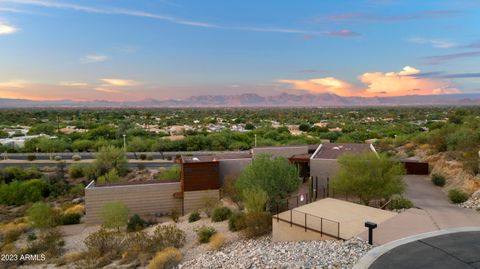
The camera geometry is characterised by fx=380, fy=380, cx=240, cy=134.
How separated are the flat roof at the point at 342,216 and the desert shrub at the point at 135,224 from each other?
11915 millimetres

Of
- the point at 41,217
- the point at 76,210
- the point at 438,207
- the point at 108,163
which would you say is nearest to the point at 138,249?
the point at 41,217

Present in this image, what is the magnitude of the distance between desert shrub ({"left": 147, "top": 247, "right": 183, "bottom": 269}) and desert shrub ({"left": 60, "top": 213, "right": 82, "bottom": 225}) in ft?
45.0

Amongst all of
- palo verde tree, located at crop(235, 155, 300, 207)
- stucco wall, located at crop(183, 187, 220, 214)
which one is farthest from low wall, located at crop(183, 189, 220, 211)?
palo verde tree, located at crop(235, 155, 300, 207)

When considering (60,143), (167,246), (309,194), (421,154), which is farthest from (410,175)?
(60,143)

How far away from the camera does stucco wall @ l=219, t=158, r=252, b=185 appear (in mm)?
31766

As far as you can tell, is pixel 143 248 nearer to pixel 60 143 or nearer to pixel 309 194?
pixel 309 194

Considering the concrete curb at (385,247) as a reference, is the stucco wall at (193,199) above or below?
below

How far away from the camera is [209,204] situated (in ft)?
95.1

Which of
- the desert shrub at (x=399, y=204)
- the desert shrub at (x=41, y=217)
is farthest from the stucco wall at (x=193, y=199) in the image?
the desert shrub at (x=399, y=204)

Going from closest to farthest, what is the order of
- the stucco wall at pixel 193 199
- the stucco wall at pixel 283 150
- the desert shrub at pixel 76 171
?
1. the stucco wall at pixel 193 199
2. the stucco wall at pixel 283 150
3. the desert shrub at pixel 76 171

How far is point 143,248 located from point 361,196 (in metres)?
13.6

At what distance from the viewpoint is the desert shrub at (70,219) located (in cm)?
2962

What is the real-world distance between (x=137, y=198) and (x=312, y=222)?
1689 centimetres

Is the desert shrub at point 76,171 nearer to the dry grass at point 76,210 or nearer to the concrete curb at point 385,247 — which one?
the dry grass at point 76,210
